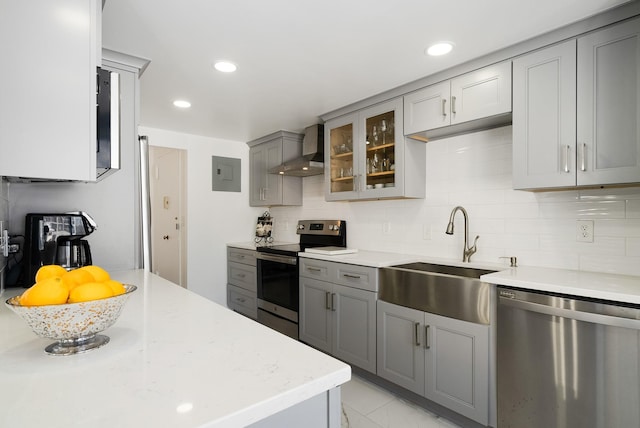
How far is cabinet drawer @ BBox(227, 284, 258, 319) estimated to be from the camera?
12.8 ft

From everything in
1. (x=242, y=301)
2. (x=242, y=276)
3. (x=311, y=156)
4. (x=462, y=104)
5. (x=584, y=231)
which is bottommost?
(x=242, y=301)

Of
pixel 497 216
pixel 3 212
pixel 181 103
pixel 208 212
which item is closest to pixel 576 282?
pixel 497 216

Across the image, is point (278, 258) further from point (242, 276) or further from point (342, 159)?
point (342, 159)

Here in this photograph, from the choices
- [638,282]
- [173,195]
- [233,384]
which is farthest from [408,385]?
[173,195]

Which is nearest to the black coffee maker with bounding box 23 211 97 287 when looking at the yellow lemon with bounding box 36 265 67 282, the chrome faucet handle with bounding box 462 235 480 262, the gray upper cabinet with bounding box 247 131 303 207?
the yellow lemon with bounding box 36 265 67 282

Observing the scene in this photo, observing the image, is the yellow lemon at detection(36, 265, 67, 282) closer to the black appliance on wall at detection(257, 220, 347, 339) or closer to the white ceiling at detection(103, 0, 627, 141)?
the white ceiling at detection(103, 0, 627, 141)

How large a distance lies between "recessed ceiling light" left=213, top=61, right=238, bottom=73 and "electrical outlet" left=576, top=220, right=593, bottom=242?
2.38 meters

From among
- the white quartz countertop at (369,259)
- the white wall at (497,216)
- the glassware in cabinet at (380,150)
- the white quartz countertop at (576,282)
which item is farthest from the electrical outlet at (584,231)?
the glassware in cabinet at (380,150)

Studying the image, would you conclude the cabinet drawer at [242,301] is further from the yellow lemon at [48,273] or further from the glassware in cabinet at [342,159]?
the yellow lemon at [48,273]

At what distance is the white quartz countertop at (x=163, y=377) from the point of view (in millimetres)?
549

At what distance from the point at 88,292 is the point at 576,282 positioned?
1.99 meters

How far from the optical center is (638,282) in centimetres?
168

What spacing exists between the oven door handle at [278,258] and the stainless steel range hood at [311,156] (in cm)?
93

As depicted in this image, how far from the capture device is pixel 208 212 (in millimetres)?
4246
